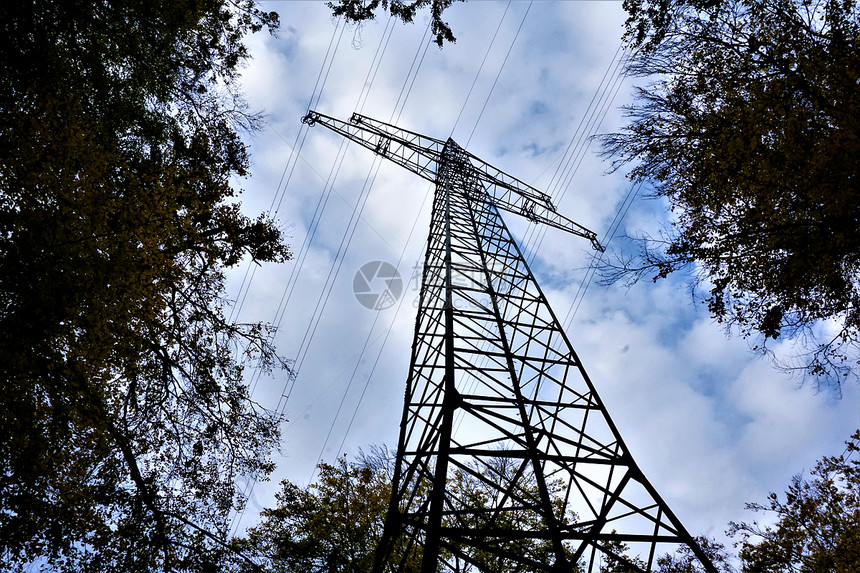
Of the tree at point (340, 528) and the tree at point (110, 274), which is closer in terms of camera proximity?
the tree at point (110, 274)

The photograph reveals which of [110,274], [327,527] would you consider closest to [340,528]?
[327,527]

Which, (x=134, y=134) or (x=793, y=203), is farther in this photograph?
(x=134, y=134)

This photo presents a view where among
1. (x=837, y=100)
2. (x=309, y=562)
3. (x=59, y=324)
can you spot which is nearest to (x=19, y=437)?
(x=59, y=324)

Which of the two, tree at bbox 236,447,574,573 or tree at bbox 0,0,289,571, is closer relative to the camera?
tree at bbox 0,0,289,571

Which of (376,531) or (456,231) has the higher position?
(456,231)

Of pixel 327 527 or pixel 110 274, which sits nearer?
pixel 110 274

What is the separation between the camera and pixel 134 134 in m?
8.87

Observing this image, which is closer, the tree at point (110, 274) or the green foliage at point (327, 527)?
the tree at point (110, 274)

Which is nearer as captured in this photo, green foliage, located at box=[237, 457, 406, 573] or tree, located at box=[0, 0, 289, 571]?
tree, located at box=[0, 0, 289, 571]

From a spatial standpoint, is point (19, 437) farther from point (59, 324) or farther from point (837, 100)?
point (837, 100)

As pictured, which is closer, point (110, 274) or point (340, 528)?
point (110, 274)

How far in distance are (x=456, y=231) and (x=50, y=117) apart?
260 inches

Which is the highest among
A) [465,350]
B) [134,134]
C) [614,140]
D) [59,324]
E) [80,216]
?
[134,134]

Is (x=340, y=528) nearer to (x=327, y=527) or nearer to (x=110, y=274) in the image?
(x=327, y=527)
